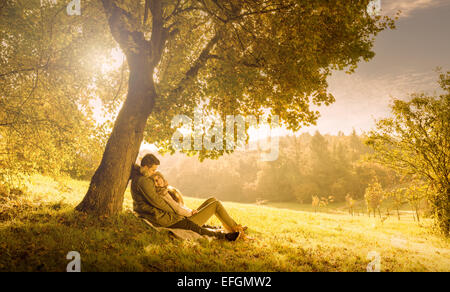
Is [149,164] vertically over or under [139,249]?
over

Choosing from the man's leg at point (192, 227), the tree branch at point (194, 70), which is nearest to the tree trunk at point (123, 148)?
the tree branch at point (194, 70)

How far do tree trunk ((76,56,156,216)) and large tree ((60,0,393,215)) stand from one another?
1.2 inches

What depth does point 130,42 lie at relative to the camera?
7992 mm

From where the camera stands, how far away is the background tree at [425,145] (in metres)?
11.7

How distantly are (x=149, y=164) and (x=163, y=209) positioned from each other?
4.62 ft

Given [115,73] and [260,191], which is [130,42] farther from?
[260,191]

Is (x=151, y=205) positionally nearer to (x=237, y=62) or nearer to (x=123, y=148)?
(x=123, y=148)

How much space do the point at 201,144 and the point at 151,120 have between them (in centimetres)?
240

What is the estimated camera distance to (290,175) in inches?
3270

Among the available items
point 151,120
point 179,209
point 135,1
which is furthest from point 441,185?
point 135,1

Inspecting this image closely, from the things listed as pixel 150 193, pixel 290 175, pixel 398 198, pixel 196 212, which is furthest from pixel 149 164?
pixel 290 175

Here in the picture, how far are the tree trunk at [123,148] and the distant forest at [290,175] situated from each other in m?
61.4
